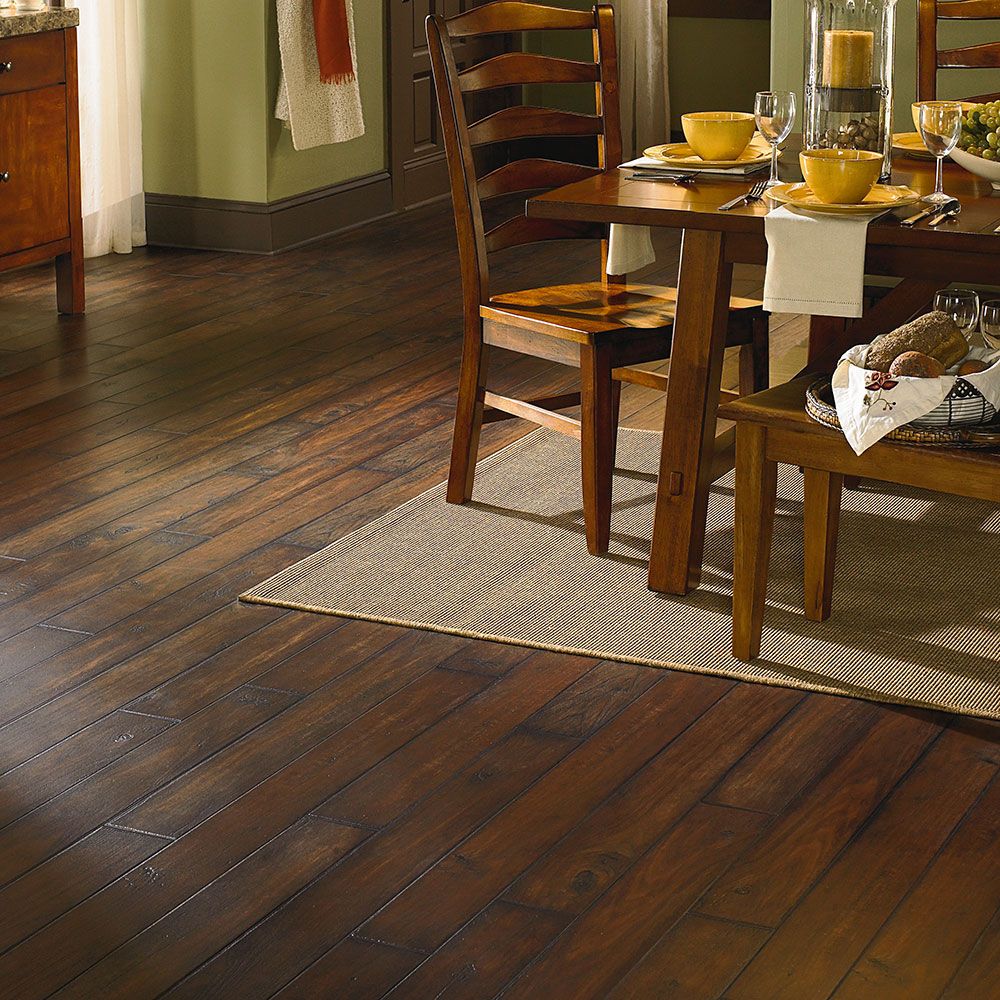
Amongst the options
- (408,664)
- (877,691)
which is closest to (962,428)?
(877,691)

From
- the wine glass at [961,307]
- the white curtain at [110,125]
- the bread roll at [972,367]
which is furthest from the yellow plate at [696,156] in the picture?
the white curtain at [110,125]

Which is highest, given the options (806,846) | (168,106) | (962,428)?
(168,106)

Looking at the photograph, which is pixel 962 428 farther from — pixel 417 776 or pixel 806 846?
pixel 417 776

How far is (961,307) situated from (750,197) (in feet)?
1.35

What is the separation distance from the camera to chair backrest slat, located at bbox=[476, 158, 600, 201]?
3074mm

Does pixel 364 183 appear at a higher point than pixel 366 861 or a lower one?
higher

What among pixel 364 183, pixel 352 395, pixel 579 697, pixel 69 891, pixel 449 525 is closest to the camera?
pixel 69 891

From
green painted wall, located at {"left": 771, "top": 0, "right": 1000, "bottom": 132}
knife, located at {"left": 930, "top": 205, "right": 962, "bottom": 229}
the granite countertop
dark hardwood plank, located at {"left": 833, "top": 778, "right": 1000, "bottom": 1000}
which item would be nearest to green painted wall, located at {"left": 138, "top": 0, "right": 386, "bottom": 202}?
the granite countertop

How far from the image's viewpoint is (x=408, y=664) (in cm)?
250

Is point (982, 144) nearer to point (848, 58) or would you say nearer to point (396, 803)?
point (848, 58)

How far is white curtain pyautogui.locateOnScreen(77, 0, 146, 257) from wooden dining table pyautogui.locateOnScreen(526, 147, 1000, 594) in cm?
300

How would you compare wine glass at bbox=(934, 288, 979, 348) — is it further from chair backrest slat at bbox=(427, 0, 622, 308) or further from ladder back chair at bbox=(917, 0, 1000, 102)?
ladder back chair at bbox=(917, 0, 1000, 102)

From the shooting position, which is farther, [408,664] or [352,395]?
[352,395]

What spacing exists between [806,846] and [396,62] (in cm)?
492
